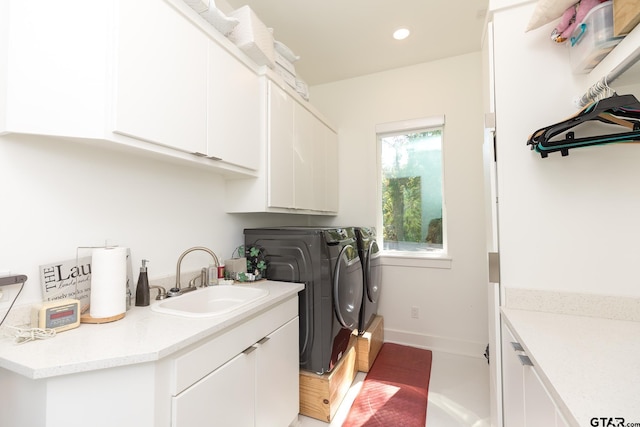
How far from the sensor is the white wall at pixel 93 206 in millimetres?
1048

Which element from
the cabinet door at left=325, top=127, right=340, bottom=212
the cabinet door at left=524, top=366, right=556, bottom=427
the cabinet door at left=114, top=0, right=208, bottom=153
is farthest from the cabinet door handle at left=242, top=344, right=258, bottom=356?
the cabinet door at left=325, top=127, right=340, bottom=212

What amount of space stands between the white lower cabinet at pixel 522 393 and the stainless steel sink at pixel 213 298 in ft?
3.77

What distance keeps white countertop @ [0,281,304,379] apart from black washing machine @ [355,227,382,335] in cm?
132

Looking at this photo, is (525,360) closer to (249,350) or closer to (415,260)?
(249,350)

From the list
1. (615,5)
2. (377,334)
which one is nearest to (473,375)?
(377,334)

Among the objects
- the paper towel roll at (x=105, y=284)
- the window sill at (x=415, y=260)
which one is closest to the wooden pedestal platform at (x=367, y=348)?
the window sill at (x=415, y=260)

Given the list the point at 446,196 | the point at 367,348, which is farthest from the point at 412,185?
the point at 367,348

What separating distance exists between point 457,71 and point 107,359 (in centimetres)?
332

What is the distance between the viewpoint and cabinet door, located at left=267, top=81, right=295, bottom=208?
1.90m

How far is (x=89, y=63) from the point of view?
101 centimetres

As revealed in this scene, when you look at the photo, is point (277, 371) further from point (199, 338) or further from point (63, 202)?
point (63, 202)

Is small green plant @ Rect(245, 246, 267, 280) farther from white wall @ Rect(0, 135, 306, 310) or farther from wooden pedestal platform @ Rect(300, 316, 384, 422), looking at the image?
wooden pedestal platform @ Rect(300, 316, 384, 422)

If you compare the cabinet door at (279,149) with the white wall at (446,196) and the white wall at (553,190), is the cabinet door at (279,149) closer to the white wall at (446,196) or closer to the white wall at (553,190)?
the white wall at (446,196)

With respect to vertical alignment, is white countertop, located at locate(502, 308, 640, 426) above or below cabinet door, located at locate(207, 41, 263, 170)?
below
